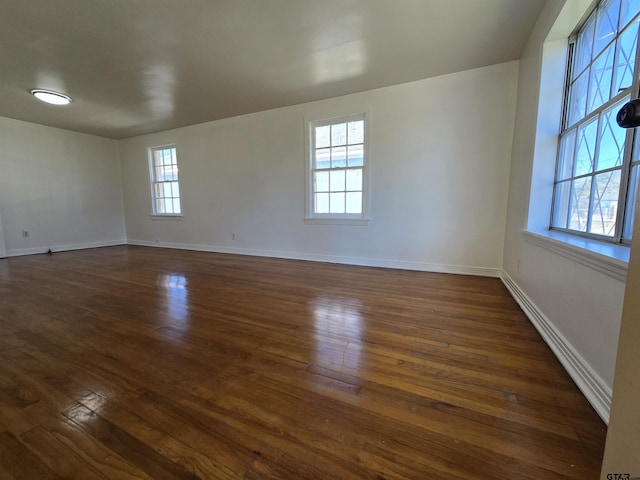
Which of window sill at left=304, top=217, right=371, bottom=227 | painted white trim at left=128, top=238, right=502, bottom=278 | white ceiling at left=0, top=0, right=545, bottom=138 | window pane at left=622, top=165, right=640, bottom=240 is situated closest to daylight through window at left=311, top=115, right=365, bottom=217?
window sill at left=304, top=217, right=371, bottom=227

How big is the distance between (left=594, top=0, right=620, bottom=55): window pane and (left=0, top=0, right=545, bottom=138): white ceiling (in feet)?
1.97

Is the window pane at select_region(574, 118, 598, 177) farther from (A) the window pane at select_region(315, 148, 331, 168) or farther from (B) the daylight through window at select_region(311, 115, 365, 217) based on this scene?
(A) the window pane at select_region(315, 148, 331, 168)

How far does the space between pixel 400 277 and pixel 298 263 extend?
1688mm

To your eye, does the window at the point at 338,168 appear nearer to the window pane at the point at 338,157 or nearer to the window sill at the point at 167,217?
the window pane at the point at 338,157

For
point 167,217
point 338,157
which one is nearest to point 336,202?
point 338,157

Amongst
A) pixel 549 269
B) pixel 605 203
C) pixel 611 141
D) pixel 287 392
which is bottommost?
pixel 287 392

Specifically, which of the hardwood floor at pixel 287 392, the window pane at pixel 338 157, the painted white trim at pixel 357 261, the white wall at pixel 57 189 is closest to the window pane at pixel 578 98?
the hardwood floor at pixel 287 392

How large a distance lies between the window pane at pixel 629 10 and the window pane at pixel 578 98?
49 cm

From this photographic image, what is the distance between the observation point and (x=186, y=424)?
112cm

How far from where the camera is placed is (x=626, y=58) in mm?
1454

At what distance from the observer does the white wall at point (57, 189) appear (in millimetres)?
5014

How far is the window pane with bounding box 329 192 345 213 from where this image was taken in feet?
14.1

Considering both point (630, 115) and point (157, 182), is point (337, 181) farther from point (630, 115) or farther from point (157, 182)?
point (157, 182)

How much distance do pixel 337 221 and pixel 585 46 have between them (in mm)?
3088
